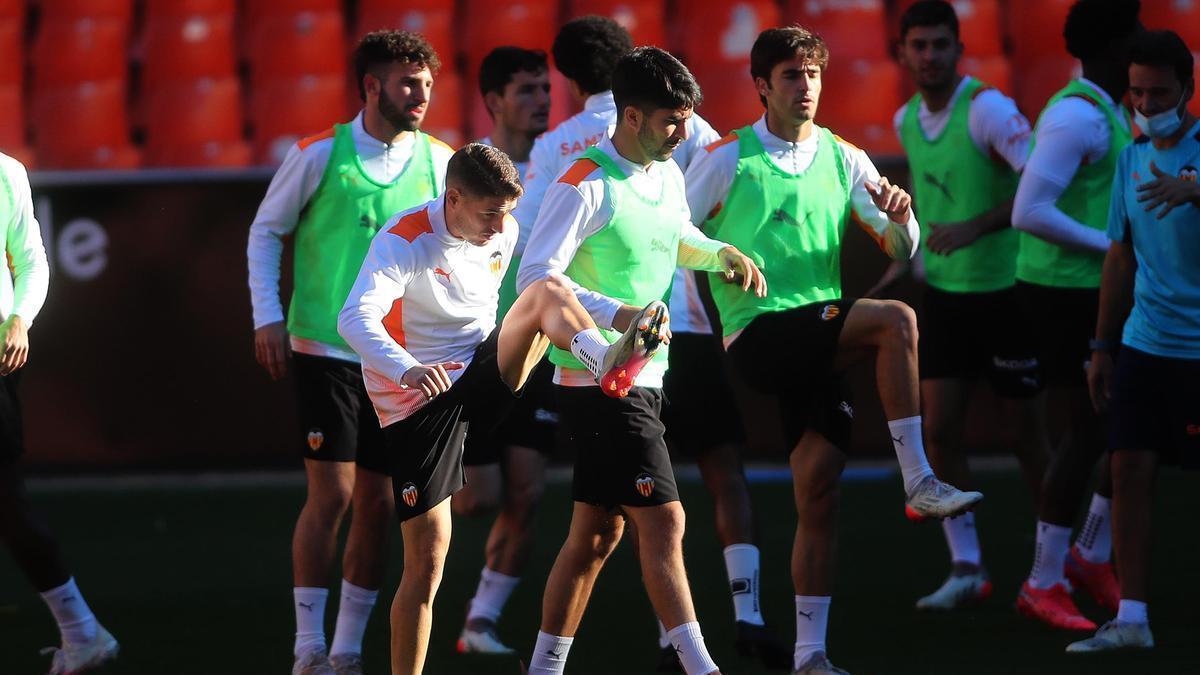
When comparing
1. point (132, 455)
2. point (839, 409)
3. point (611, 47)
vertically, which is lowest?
point (132, 455)

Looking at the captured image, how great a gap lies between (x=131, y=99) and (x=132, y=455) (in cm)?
327

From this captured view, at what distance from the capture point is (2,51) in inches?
451

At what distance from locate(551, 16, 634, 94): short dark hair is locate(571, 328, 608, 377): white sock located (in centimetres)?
199

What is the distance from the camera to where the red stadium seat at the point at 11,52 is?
37.4 ft

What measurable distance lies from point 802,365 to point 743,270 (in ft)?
1.75

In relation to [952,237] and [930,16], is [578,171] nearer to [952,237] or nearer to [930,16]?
[952,237]

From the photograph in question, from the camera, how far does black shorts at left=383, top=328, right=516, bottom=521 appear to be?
4.91 meters

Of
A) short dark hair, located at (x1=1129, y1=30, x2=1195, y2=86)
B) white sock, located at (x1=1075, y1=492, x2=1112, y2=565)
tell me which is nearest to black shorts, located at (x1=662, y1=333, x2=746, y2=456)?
white sock, located at (x1=1075, y1=492, x2=1112, y2=565)

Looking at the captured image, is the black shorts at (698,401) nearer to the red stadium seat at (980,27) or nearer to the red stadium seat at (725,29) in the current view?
the red stadium seat at (725,29)

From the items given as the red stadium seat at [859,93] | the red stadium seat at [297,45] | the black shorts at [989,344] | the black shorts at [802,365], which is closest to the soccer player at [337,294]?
the black shorts at [802,365]

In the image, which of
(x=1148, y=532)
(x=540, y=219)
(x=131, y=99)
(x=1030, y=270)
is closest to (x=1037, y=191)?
(x=1030, y=270)

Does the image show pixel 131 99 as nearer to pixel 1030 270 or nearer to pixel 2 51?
pixel 2 51

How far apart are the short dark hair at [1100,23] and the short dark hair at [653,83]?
2317 mm

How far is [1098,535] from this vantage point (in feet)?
21.8
